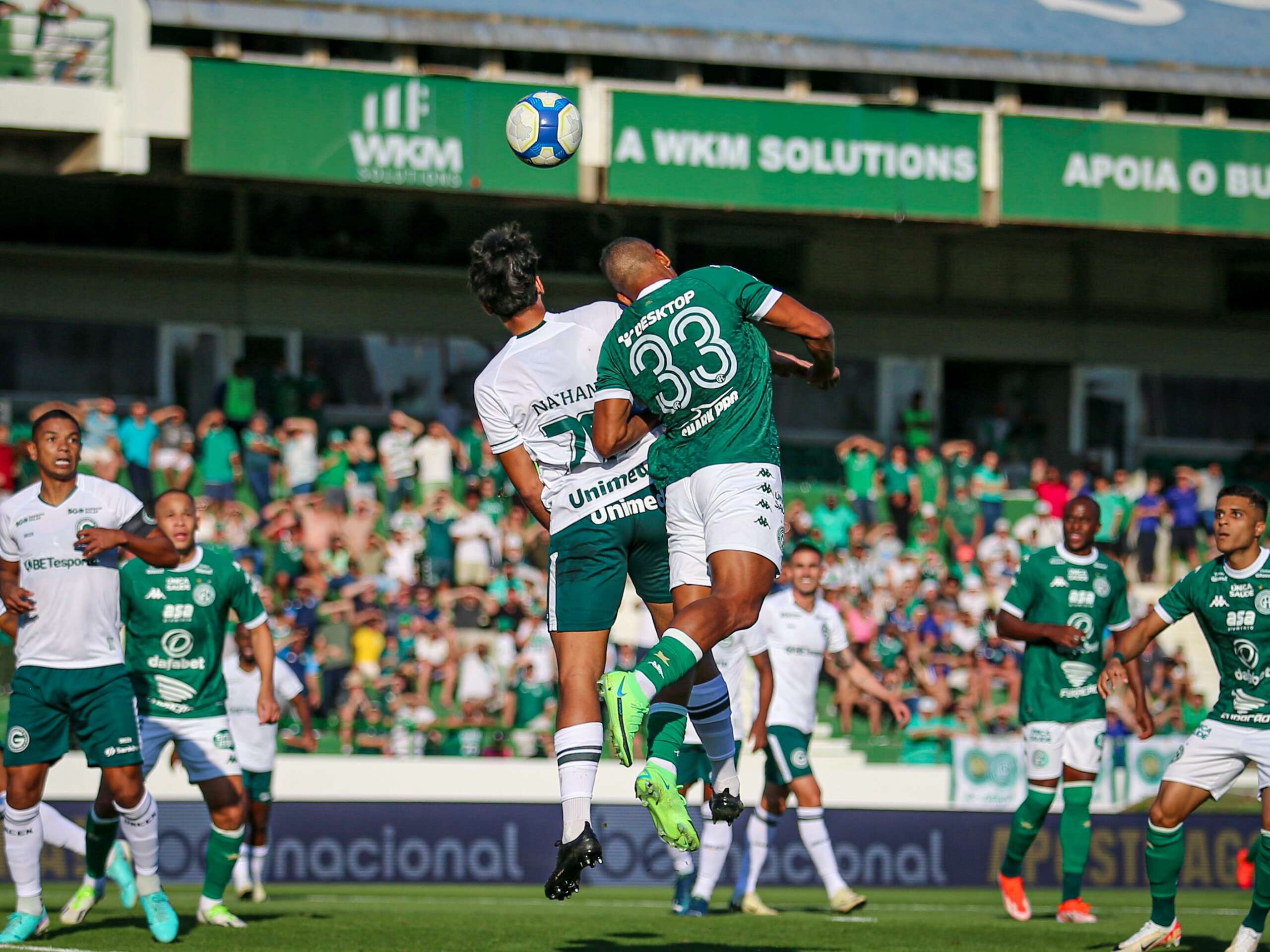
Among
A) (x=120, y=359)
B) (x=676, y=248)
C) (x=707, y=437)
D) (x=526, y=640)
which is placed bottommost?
(x=526, y=640)

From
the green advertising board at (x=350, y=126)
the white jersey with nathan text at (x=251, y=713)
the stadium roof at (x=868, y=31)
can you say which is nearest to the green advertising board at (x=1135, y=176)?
the stadium roof at (x=868, y=31)

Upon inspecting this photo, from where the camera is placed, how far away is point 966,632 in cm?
2173

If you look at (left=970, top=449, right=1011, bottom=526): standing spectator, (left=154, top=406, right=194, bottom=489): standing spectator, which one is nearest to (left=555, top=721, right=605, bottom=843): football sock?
(left=154, top=406, right=194, bottom=489): standing spectator

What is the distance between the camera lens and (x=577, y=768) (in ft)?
25.7

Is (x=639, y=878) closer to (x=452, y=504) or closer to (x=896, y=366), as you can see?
(x=452, y=504)

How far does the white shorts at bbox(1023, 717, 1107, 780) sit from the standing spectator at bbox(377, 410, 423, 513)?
12453mm

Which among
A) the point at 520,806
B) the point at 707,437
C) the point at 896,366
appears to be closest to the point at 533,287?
the point at 707,437

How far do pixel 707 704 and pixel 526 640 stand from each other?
476 inches

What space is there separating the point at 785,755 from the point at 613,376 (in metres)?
5.85

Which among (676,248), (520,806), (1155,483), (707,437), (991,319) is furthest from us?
(991,319)

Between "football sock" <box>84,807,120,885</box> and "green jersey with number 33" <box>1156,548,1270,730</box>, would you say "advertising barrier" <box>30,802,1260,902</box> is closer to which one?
"football sock" <box>84,807,120,885</box>

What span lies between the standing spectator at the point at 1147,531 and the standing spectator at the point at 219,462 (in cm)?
1305

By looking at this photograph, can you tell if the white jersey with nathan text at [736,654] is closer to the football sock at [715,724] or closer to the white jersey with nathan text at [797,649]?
the white jersey with nathan text at [797,649]

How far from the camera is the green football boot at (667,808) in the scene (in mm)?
7148
